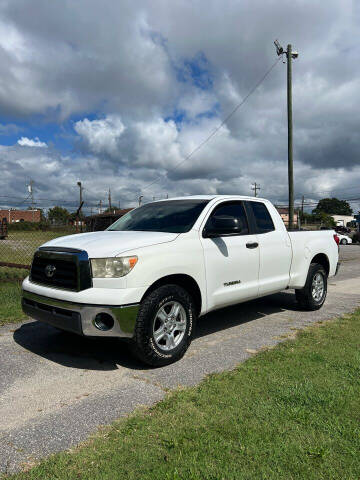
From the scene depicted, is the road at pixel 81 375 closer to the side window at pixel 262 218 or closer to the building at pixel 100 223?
the side window at pixel 262 218

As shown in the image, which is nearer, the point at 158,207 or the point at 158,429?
the point at 158,429

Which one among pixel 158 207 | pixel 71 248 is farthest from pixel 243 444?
pixel 158 207

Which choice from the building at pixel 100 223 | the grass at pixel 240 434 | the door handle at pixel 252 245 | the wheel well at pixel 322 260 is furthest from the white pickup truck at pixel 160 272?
the building at pixel 100 223

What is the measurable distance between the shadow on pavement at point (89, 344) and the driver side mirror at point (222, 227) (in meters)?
1.46

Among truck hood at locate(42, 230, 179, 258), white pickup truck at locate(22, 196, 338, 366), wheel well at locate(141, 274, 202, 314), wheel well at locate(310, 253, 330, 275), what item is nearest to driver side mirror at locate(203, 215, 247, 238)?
white pickup truck at locate(22, 196, 338, 366)

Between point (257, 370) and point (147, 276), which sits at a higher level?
point (147, 276)

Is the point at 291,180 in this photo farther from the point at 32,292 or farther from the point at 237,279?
the point at 32,292

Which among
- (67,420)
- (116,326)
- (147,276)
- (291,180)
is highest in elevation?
(291,180)

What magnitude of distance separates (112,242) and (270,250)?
2.49 metres

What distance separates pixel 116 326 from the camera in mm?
3508

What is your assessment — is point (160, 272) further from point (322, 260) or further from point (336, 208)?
point (336, 208)

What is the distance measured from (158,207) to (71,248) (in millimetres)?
1710

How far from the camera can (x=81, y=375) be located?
3713mm

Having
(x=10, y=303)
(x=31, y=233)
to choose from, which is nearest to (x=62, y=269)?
(x=10, y=303)
